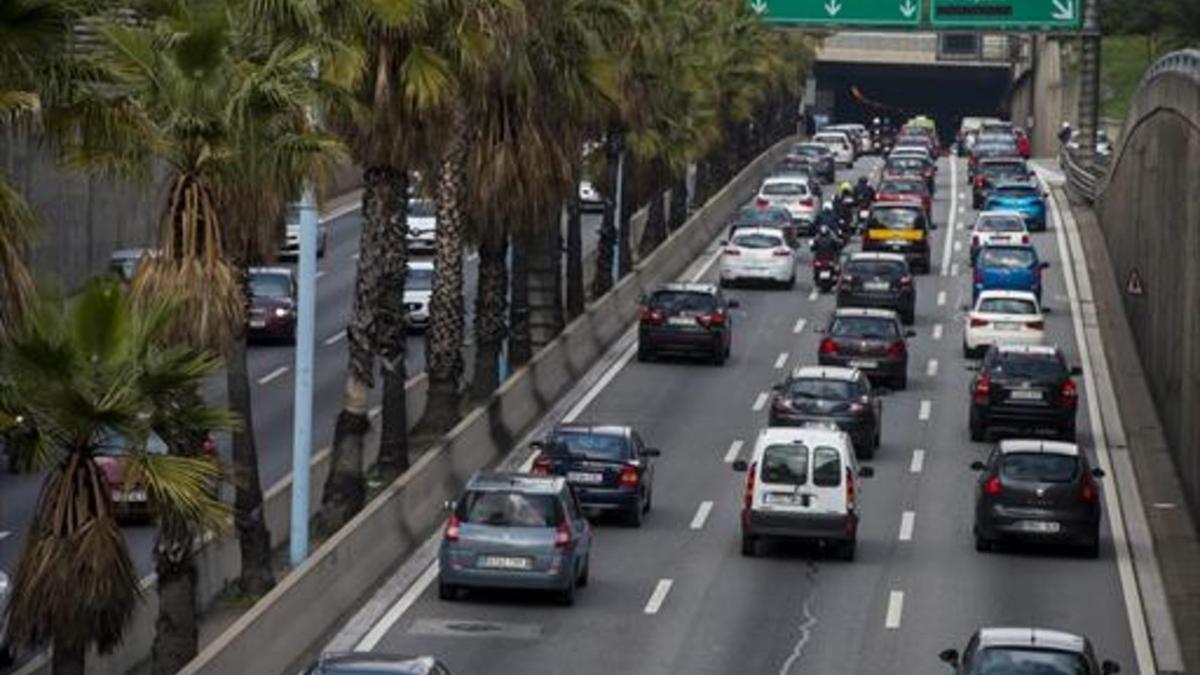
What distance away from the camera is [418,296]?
63500 millimetres

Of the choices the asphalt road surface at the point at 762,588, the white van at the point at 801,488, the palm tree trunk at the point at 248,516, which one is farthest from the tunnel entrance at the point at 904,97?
the palm tree trunk at the point at 248,516

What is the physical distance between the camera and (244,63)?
102ft

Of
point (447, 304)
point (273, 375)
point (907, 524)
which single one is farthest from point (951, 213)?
point (907, 524)

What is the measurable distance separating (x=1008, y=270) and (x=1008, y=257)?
21.0 inches

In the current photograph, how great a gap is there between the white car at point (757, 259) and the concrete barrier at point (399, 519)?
→ 5992 millimetres

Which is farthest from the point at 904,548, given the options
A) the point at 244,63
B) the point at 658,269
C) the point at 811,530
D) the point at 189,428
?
the point at 658,269

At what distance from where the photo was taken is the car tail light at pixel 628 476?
135 feet

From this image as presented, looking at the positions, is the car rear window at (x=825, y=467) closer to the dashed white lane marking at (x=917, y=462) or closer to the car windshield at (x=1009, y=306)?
the dashed white lane marking at (x=917, y=462)

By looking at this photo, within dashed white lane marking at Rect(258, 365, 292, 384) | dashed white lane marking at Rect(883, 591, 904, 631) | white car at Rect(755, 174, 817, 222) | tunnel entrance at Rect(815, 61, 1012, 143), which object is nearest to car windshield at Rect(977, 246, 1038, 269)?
dashed white lane marking at Rect(258, 365, 292, 384)

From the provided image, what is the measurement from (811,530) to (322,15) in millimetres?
9089

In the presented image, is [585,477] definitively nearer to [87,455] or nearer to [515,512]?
[515,512]

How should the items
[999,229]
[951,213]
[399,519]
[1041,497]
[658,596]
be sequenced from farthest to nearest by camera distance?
[951,213]
[999,229]
[1041,497]
[399,519]
[658,596]

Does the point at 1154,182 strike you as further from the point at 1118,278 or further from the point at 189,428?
the point at 189,428

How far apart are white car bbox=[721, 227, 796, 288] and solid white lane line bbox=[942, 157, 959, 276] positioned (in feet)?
19.1
